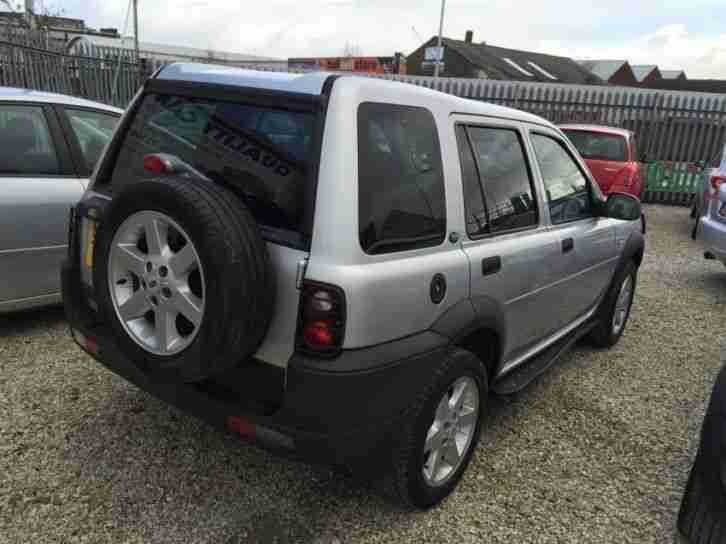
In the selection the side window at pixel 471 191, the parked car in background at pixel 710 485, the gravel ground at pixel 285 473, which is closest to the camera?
the parked car in background at pixel 710 485

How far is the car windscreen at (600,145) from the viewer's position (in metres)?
9.83

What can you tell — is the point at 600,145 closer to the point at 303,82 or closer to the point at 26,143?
the point at 26,143

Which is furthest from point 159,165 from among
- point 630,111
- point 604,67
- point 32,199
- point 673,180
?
point 604,67

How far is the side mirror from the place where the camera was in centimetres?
375

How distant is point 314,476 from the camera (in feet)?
9.20

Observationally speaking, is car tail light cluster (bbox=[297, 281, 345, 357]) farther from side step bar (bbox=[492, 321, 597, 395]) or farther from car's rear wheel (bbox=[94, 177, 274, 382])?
side step bar (bbox=[492, 321, 597, 395])

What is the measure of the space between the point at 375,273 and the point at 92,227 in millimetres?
1451

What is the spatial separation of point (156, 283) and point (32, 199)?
2192 millimetres

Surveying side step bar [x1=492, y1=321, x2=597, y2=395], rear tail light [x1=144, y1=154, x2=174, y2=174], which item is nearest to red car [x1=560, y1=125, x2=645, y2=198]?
side step bar [x1=492, y1=321, x2=597, y2=395]

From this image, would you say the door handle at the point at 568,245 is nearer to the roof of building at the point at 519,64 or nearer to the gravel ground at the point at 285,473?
the gravel ground at the point at 285,473

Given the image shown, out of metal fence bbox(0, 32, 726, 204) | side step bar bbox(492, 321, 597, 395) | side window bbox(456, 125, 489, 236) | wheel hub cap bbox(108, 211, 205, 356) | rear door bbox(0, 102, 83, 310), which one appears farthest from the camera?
metal fence bbox(0, 32, 726, 204)

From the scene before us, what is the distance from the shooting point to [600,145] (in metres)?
9.95

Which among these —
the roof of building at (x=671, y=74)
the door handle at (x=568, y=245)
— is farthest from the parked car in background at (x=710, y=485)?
the roof of building at (x=671, y=74)

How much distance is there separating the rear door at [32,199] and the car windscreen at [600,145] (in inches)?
319
